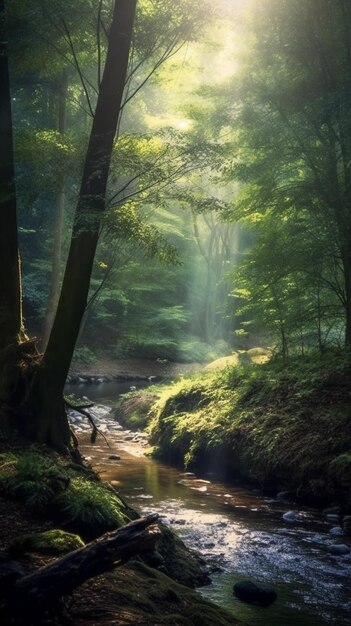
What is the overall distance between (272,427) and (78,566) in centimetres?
762

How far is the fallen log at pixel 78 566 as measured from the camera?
10.5 ft

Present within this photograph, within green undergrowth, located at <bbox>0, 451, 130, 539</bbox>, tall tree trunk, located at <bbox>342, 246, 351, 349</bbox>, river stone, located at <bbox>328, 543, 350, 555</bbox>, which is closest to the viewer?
green undergrowth, located at <bbox>0, 451, 130, 539</bbox>

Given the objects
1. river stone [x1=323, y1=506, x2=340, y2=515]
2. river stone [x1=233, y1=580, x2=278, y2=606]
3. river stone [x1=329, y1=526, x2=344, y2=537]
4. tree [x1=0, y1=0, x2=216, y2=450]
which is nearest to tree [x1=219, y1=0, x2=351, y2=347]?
tree [x1=0, y1=0, x2=216, y2=450]

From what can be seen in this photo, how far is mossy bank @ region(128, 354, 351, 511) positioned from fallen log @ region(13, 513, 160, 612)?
18.2 ft

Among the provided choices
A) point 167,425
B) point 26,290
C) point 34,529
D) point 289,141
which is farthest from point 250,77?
point 26,290

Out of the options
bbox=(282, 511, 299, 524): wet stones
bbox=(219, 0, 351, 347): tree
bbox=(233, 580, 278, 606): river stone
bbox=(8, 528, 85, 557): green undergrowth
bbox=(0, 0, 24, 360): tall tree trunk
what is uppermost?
bbox=(219, 0, 351, 347): tree

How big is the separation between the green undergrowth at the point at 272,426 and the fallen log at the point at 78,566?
18.2ft

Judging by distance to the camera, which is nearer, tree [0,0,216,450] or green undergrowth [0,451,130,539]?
green undergrowth [0,451,130,539]

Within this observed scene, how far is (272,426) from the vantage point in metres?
10.6

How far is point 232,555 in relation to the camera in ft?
22.1

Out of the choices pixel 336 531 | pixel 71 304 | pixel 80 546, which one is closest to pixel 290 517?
pixel 336 531

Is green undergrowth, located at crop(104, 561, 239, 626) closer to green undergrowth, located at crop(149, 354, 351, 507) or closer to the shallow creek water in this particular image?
the shallow creek water

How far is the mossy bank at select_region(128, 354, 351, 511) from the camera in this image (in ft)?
29.9

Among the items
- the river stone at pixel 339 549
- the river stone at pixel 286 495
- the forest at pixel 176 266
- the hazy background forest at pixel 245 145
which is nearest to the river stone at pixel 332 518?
the forest at pixel 176 266
